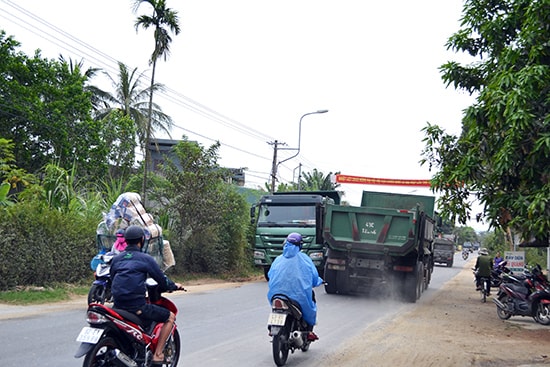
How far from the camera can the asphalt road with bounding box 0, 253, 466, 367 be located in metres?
7.94

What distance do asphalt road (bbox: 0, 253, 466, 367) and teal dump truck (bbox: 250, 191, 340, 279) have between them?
14.9 ft

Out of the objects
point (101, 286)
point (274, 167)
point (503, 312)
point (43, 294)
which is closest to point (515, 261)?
point (503, 312)

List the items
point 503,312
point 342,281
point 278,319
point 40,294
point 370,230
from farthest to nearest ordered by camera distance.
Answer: point 342,281 < point 370,230 < point 503,312 < point 40,294 < point 278,319

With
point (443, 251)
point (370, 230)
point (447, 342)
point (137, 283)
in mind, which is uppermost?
point (443, 251)

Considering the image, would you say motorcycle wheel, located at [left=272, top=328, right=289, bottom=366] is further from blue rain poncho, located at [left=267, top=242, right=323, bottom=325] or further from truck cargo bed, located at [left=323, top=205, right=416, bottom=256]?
truck cargo bed, located at [left=323, top=205, right=416, bottom=256]

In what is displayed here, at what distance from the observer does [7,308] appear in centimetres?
1199

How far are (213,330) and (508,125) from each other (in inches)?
240

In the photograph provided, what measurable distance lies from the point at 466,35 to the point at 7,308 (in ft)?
38.1

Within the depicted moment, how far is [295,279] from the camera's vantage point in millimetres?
7922

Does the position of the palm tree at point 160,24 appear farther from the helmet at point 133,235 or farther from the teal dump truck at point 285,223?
the helmet at point 133,235

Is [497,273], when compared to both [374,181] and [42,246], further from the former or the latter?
[374,181]

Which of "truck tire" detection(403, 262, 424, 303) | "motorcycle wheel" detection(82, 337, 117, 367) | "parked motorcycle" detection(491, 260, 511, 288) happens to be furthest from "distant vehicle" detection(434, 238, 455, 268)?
"motorcycle wheel" detection(82, 337, 117, 367)

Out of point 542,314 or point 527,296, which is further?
point 527,296

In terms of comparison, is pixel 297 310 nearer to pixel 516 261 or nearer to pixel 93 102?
pixel 516 261
